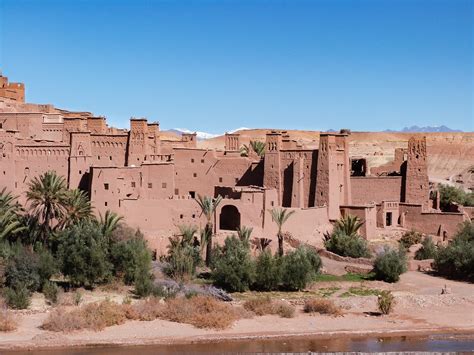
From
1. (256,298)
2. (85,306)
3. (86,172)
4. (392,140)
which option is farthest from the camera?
(392,140)

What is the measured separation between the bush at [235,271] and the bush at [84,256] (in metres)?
4.18

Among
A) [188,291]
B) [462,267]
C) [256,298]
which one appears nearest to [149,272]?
[188,291]

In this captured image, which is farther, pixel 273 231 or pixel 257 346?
pixel 273 231

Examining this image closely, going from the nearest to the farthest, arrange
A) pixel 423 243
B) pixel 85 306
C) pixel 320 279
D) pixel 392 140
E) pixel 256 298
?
pixel 85 306
pixel 256 298
pixel 320 279
pixel 423 243
pixel 392 140

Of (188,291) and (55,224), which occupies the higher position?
(55,224)

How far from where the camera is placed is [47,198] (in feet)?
99.6

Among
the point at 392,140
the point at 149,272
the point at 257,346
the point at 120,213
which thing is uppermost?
the point at 392,140

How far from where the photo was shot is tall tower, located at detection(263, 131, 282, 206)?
37.2 m

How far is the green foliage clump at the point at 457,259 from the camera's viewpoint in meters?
33.2

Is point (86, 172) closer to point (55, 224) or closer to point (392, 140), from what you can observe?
point (55, 224)

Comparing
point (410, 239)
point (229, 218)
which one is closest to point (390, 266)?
point (410, 239)

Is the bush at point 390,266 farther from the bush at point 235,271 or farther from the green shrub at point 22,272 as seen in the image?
the green shrub at point 22,272

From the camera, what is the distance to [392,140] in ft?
304

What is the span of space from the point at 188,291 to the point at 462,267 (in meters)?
12.6
